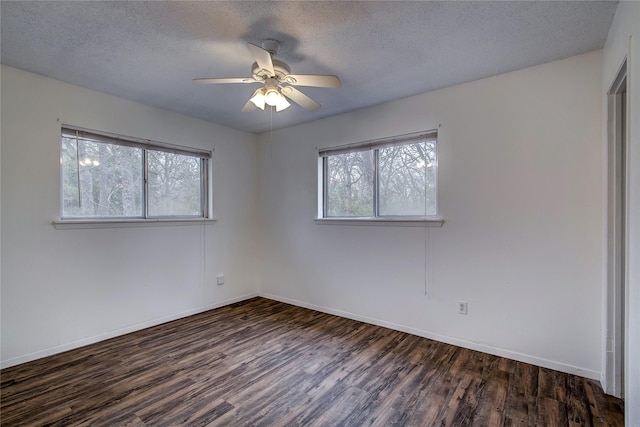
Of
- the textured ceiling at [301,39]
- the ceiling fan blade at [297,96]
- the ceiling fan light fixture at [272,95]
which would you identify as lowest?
the ceiling fan light fixture at [272,95]


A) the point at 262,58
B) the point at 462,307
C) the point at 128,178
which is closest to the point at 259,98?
the point at 262,58

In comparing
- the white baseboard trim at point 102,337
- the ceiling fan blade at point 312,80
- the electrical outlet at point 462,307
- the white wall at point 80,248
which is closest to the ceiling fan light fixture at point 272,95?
the ceiling fan blade at point 312,80

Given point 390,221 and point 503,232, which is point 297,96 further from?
point 503,232

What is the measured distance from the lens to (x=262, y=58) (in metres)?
1.81

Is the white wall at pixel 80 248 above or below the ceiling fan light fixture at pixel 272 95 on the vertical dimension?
below

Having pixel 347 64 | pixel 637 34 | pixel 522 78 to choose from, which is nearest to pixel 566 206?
pixel 522 78

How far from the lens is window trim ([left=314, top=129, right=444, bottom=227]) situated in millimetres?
2953

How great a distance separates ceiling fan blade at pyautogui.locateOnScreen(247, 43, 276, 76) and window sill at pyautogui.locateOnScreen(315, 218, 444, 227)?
1.86 meters

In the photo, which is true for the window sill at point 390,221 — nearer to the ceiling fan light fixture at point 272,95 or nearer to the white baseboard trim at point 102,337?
the ceiling fan light fixture at point 272,95

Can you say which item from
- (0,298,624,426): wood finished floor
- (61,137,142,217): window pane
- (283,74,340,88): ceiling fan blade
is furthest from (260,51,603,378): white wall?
(61,137,142,217): window pane

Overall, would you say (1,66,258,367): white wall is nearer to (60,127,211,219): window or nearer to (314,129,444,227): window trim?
(60,127,211,219): window

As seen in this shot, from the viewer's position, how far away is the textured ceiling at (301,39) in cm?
174

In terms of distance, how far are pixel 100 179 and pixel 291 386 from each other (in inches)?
104

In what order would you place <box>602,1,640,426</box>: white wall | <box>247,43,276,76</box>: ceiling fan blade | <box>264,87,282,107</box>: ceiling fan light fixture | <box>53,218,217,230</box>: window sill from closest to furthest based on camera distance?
<box>602,1,640,426</box>: white wall, <box>247,43,276,76</box>: ceiling fan blade, <box>264,87,282,107</box>: ceiling fan light fixture, <box>53,218,217,230</box>: window sill
